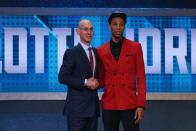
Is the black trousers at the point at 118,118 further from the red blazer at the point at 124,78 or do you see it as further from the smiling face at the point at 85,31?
the smiling face at the point at 85,31

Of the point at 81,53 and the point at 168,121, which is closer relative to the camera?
the point at 81,53

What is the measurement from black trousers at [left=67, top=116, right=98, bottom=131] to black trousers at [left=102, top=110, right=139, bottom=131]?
0.33 feet

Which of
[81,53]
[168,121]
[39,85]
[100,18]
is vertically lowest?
[168,121]

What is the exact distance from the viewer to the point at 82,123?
3428 millimetres

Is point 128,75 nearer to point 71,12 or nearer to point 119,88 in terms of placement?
point 119,88

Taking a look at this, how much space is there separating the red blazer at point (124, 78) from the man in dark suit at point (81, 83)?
0.12 m

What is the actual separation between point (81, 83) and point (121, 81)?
1.05 ft

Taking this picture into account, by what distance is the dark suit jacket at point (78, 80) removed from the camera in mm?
3412

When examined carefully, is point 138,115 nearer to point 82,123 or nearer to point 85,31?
point 82,123

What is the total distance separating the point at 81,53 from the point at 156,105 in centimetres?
188

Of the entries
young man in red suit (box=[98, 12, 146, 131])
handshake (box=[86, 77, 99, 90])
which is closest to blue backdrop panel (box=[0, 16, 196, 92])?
young man in red suit (box=[98, 12, 146, 131])

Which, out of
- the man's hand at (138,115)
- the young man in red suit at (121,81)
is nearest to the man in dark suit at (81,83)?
the young man in red suit at (121,81)

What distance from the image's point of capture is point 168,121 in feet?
16.7

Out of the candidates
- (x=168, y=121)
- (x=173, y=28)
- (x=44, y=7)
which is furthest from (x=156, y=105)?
(x=44, y=7)
